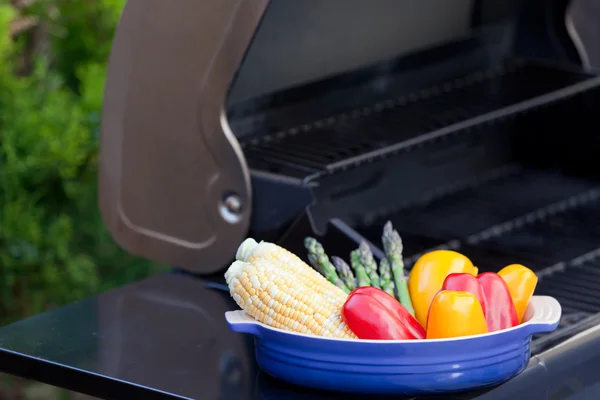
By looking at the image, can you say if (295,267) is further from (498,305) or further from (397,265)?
(498,305)

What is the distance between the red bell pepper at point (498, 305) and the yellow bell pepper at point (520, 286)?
41mm

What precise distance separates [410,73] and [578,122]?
51 cm

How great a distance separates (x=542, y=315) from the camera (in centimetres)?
166

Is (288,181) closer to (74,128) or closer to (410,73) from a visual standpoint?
(410,73)

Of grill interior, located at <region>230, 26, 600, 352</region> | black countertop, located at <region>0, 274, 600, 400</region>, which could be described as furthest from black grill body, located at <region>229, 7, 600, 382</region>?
black countertop, located at <region>0, 274, 600, 400</region>

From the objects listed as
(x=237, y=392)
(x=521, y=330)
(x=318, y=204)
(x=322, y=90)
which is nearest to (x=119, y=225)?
(x=318, y=204)

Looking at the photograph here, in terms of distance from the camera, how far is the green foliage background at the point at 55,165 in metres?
3.35

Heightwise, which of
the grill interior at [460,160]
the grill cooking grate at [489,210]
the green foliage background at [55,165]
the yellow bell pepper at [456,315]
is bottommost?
the green foliage background at [55,165]

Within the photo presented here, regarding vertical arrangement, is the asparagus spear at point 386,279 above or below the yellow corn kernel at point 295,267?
below

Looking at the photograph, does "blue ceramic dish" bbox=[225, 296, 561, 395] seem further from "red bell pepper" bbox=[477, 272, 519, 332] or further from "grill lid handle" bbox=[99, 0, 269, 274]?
"grill lid handle" bbox=[99, 0, 269, 274]

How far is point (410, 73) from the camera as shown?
110 inches

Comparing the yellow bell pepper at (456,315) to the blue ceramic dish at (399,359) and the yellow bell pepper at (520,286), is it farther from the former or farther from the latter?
the yellow bell pepper at (520,286)

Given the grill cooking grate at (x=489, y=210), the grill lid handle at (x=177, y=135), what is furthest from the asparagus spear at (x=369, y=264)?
the grill cooking grate at (x=489, y=210)

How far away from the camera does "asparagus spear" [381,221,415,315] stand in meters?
1.79
